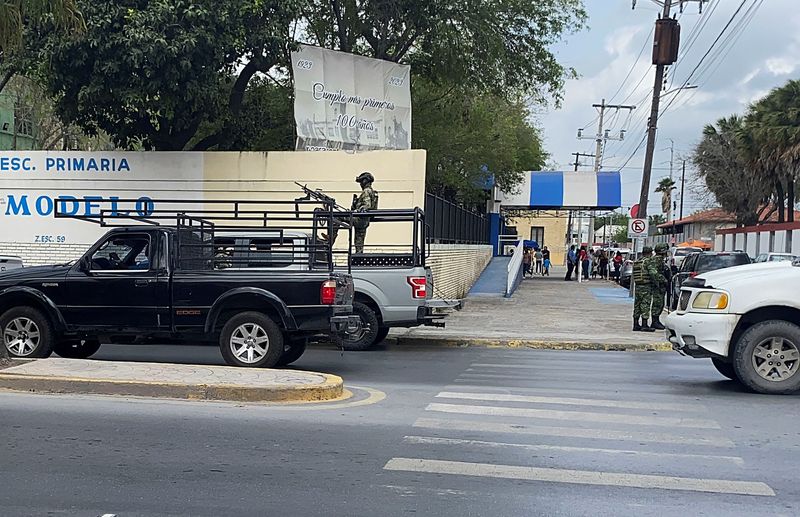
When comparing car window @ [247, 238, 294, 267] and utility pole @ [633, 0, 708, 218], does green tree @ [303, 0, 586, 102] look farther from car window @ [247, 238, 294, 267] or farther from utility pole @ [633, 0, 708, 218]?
car window @ [247, 238, 294, 267]

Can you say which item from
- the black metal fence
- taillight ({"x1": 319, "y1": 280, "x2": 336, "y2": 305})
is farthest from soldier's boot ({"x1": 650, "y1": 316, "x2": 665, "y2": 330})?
taillight ({"x1": 319, "y1": 280, "x2": 336, "y2": 305})

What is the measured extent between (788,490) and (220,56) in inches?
564

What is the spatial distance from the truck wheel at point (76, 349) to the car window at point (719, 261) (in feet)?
58.6

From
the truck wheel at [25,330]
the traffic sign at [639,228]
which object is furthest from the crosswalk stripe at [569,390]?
the traffic sign at [639,228]

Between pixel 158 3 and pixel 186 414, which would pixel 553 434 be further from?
pixel 158 3

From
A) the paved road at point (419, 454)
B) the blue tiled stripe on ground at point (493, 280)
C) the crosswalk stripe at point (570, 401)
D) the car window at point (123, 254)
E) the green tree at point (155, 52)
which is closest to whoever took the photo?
the paved road at point (419, 454)

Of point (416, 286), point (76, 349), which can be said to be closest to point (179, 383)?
point (76, 349)

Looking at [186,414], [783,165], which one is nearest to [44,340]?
[186,414]

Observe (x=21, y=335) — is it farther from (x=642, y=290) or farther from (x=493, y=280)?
(x=493, y=280)

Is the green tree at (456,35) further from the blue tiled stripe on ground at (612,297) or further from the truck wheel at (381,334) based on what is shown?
the truck wheel at (381,334)

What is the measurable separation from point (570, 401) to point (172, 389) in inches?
165

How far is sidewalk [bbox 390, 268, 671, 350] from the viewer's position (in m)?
14.5

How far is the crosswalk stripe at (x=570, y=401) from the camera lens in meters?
8.40

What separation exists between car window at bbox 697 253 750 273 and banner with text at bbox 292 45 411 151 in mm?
9793
